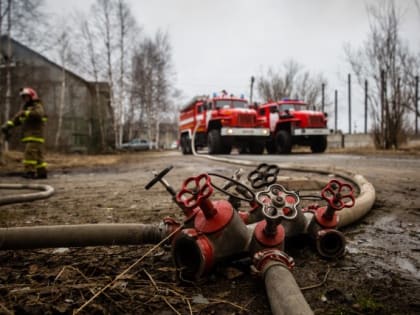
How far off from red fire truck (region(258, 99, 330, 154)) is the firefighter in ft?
33.0

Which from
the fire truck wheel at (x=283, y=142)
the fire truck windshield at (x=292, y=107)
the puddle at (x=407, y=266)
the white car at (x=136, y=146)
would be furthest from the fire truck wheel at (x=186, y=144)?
the puddle at (x=407, y=266)

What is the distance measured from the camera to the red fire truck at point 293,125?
44.2ft

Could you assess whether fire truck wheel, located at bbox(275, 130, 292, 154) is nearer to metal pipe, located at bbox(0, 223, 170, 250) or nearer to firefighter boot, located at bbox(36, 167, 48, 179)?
firefighter boot, located at bbox(36, 167, 48, 179)

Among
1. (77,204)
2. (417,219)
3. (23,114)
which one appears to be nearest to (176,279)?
(417,219)

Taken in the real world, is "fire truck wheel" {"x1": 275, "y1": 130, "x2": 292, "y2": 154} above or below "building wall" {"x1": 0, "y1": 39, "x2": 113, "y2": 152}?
below

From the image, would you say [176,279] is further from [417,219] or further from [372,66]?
[372,66]

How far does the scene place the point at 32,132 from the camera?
5.83m

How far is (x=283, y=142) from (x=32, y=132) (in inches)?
409

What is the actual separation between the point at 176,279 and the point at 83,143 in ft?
90.5

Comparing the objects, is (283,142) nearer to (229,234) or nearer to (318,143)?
(318,143)

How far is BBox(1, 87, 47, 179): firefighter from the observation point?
18.5 ft

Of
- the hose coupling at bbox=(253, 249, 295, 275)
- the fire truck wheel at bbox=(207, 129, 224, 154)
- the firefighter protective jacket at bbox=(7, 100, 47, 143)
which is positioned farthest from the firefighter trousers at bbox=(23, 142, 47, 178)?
the fire truck wheel at bbox=(207, 129, 224, 154)

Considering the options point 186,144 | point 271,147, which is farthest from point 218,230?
point 186,144

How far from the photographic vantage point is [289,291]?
95cm
